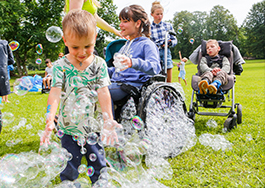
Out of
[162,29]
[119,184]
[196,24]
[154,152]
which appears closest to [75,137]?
[119,184]

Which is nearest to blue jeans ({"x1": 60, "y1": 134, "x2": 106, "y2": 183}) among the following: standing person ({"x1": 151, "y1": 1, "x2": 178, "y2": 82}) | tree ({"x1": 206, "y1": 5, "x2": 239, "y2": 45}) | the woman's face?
standing person ({"x1": 151, "y1": 1, "x2": 178, "y2": 82})

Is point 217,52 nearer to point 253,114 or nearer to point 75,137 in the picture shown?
point 253,114

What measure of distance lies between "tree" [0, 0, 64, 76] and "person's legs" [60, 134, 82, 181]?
1586 cm

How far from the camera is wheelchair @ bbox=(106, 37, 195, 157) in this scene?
2229 mm

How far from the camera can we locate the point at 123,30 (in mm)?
2408

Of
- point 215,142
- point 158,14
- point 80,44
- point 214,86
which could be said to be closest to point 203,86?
point 214,86

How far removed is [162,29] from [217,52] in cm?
110

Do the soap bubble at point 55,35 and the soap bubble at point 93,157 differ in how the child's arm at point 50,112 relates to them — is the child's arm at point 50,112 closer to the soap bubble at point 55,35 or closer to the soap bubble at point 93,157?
the soap bubble at point 93,157

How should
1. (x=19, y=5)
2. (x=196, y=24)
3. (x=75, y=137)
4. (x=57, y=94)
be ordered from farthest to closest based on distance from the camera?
(x=196, y=24) → (x=19, y=5) → (x=75, y=137) → (x=57, y=94)

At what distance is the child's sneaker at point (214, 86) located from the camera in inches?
132

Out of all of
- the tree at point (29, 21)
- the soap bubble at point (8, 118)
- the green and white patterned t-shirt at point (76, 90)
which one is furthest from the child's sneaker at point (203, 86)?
the tree at point (29, 21)

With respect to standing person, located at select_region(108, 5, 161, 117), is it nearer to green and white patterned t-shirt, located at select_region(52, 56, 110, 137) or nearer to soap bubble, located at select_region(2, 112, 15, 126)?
green and white patterned t-shirt, located at select_region(52, 56, 110, 137)

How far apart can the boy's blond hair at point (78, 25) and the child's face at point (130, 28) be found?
37.1 inches

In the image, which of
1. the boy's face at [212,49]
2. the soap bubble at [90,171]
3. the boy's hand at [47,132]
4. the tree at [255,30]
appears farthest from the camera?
the tree at [255,30]
